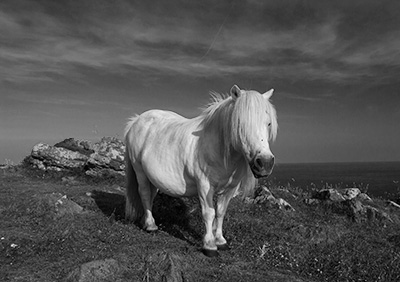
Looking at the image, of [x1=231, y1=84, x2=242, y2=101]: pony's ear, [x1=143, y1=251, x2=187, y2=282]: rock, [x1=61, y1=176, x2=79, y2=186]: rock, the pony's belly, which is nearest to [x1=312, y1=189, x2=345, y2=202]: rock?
the pony's belly

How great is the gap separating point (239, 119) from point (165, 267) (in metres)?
2.38

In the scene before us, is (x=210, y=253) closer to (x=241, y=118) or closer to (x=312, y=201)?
(x=241, y=118)

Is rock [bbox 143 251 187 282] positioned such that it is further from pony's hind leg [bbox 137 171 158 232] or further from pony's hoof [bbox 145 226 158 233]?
pony's hind leg [bbox 137 171 158 232]

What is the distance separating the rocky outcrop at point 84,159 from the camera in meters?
13.0

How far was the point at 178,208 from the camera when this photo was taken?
27.2ft

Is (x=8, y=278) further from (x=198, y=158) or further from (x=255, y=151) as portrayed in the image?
(x=255, y=151)

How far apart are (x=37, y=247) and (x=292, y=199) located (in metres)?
7.60

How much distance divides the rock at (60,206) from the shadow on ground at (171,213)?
0.79 meters

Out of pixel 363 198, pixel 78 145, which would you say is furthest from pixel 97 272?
pixel 78 145

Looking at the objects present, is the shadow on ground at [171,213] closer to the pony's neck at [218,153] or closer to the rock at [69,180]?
the pony's neck at [218,153]

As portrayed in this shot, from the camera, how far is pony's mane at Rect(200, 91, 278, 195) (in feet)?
14.7

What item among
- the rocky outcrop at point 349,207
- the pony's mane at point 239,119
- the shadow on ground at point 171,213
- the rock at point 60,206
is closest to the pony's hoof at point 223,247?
the shadow on ground at point 171,213

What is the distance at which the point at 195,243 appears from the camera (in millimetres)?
5996

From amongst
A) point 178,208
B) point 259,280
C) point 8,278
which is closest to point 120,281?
point 8,278
